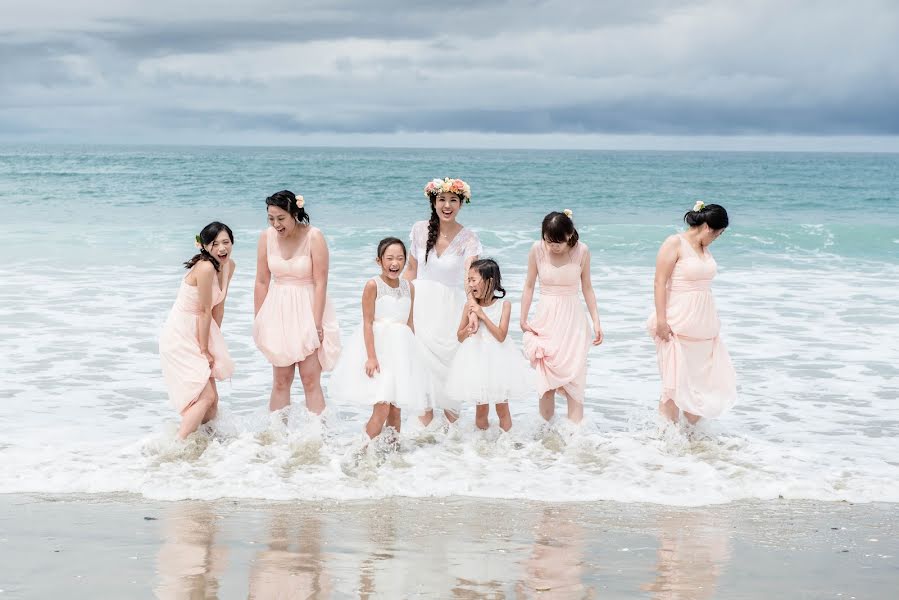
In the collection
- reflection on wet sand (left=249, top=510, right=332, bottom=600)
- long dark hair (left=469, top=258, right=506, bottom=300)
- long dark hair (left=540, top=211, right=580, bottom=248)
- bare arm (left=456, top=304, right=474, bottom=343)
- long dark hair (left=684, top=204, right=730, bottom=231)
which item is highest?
long dark hair (left=684, top=204, right=730, bottom=231)

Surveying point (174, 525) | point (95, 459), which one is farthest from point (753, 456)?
point (95, 459)

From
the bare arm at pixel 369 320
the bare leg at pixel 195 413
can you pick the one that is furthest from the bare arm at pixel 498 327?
the bare leg at pixel 195 413

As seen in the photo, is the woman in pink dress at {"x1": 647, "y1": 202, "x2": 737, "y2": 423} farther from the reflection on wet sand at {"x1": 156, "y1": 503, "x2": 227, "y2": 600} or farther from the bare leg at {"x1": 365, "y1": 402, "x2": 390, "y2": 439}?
the reflection on wet sand at {"x1": 156, "y1": 503, "x2": 227, "y2": 600}

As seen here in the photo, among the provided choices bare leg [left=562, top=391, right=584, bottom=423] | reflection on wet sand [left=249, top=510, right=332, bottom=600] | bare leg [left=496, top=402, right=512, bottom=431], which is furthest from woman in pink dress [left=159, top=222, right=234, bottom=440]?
bare leg [left=562, top=391, right=584, bottom=423]

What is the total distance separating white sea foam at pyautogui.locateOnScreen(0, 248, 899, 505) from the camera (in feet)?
19.0

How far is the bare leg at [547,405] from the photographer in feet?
22.4

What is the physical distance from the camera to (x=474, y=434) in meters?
6.73

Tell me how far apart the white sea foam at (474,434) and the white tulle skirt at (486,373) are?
35 centimetres

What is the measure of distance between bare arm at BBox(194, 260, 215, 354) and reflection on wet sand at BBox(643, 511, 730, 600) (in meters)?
2.98

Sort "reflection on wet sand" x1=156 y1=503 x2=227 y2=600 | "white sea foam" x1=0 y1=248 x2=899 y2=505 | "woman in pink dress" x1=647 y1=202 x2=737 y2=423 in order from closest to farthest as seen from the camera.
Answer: "reflection on wet sand" x1=156 y1=503 x2=227 y2=600
"white sea foam" x1=0 y1=248 x2=899 y2=505
"woman in pink dress" x1=647 y1=202 x2=737 y2=423

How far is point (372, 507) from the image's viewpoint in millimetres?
5395

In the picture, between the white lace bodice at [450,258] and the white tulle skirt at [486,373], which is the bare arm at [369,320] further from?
the white lace bodice at [450,258]

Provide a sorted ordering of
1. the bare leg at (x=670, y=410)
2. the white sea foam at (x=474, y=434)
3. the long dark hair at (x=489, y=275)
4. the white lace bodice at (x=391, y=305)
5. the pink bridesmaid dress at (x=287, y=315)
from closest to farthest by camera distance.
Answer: the white sea foam at (x=474, y=434), the white lace bodice at (x=391, y=305), the long dark hair at (x=489, y=275), the pink bridesmaid dress at (x=287, y=315), the bare leg at (x=670, y=410)

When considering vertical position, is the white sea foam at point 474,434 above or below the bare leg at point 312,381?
below
